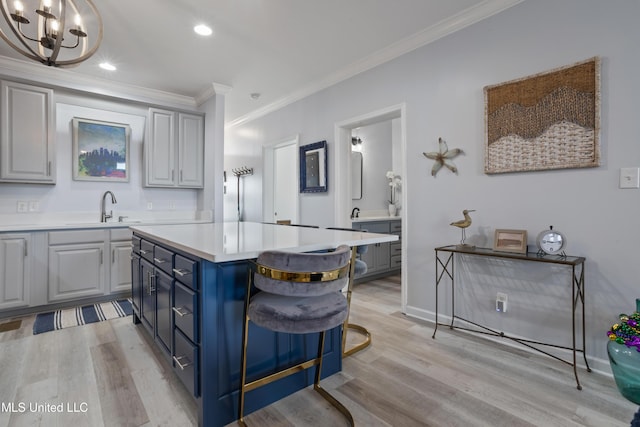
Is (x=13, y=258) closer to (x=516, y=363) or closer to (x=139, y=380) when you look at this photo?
(x=139, y=380)

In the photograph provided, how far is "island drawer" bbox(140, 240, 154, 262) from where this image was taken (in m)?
2.14

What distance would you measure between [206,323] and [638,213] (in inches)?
98.2

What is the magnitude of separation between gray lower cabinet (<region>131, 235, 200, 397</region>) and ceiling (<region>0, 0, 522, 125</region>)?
1.84 meters

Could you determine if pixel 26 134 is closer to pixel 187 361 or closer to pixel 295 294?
pixel 187 361

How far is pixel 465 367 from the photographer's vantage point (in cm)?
207

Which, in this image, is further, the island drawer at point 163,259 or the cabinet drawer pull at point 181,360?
the island drawer at point 163,259

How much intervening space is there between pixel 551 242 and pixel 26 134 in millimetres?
4763

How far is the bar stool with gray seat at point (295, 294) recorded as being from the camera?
4.19 ft

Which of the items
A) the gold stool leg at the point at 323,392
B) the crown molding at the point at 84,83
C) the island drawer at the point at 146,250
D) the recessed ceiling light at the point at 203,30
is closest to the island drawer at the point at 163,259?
the island drawer at the point at 146,250

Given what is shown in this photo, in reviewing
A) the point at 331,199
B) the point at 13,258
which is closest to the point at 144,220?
the point at 13,258

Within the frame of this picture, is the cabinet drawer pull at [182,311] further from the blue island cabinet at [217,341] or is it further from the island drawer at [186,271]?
the island drawer at [186,271]

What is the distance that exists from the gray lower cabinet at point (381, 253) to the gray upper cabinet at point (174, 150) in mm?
2320

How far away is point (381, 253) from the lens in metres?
4.46

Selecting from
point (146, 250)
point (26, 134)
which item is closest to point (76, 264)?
point (26, 134)
